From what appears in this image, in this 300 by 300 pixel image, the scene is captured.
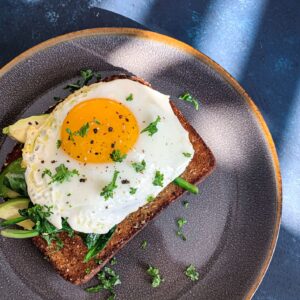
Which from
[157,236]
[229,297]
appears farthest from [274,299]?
[157,236]

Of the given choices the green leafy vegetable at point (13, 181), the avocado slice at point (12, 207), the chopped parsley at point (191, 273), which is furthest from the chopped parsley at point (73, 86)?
the chopped parsley at point (191, 273)

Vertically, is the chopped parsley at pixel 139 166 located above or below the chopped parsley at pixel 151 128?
below

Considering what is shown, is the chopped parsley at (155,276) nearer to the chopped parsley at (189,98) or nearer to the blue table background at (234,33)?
the blue table background at (234,33)

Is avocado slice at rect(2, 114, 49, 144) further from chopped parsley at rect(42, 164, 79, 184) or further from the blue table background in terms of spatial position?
the blue table background

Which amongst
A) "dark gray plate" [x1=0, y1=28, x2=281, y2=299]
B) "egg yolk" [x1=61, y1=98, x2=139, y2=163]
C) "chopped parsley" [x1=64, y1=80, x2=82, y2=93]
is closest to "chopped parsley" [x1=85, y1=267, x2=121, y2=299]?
"dark gray plate" [x1=0, y1=28, x2=281, y2=299]

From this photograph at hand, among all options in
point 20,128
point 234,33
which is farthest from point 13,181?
point 234,33

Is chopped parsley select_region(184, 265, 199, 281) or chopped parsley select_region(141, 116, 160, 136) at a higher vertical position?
chopped parsley select_region(141, 116, 160, 136)
